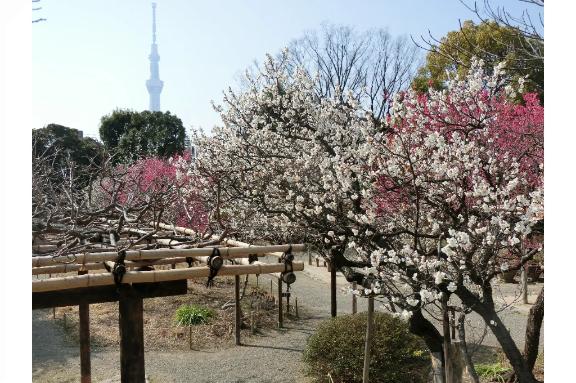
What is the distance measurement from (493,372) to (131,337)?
317 centimetres

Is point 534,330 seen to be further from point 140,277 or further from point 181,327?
point 181,327

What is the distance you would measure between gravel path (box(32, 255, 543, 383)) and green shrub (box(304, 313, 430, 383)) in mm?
414

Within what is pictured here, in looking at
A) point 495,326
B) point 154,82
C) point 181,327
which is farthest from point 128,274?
point 154,82

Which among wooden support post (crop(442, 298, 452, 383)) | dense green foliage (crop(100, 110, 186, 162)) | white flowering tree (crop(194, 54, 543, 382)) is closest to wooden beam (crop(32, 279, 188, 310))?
white flowering tree (crop(194, 54, 543, 382))

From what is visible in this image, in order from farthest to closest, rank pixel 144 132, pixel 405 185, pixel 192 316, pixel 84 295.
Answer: pixel 144 132 → pixel 192 316 → pixel 405 185 → pixel 84 295

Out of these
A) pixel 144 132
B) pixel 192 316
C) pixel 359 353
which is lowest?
pixel 192 316

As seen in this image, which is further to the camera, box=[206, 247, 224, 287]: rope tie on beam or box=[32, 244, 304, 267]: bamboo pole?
box=[206, 247, 224, 287]: rope tie on beam

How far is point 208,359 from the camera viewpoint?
5188mm

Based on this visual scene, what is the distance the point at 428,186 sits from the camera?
3.03 metres

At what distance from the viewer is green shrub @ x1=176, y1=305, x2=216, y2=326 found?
241 inches

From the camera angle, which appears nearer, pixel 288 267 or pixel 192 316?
pixel 288 267

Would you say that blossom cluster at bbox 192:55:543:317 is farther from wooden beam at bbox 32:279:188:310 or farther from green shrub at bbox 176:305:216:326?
green shrub at bbox 176:305:216:326
